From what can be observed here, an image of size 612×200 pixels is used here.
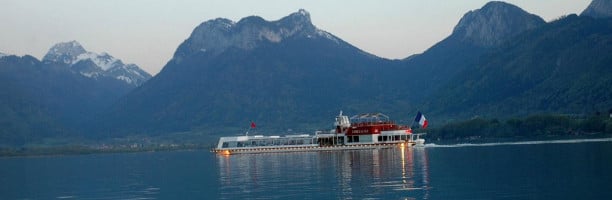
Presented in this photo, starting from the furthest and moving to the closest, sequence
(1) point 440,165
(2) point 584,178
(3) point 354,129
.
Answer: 1. (3) point 354,129
2. (1) point 440,165
3. (2) point 584,178

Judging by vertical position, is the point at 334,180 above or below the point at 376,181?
above

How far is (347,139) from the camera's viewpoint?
180750mm

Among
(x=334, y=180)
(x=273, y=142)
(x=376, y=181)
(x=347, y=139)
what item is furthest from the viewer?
(x=273, y=142)

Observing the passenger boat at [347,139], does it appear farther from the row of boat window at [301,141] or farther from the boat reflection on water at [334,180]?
the boat reflection on water at [334,180]

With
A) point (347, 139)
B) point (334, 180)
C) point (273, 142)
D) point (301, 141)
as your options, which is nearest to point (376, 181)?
point (334, 180)

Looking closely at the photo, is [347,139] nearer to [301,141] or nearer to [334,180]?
[301,141]

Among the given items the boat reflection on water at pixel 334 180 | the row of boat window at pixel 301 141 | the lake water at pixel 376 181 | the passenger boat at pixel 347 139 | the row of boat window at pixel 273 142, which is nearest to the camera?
the lake water at pixel 376 181

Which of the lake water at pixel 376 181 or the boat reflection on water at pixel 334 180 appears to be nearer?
the lake water at pixel 376 181

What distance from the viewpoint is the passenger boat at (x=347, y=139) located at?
577 ft

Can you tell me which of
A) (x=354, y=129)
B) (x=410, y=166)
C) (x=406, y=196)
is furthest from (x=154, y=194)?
(x=354, y=129)

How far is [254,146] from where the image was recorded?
631 feet

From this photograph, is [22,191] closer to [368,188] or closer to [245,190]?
[245,190]

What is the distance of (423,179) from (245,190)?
15128mm

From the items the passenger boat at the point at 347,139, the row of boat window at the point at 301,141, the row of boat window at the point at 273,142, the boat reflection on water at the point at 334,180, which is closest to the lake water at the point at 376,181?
the boat reflection on water at the point at 334,180
